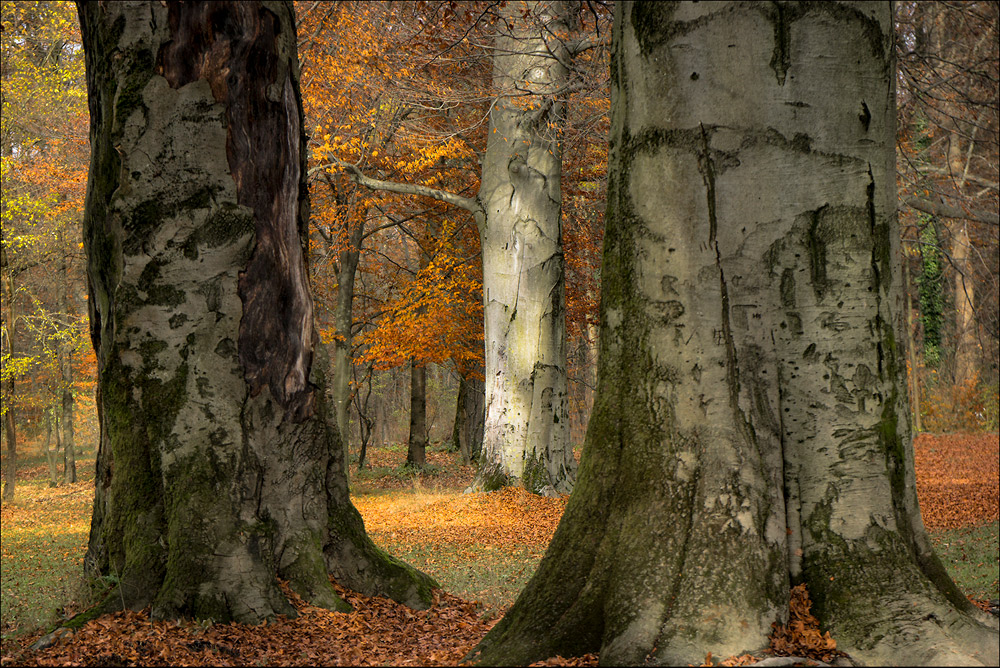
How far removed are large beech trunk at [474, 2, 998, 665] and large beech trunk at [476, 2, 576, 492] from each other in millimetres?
8935

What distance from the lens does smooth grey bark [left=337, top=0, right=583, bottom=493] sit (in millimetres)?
12305

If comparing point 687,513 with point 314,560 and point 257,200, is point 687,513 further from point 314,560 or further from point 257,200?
point 257,200

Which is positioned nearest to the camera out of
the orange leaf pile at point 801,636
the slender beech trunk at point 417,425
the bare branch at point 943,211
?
the orange leaf pile at point 801,636

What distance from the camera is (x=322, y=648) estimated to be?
13.5 ft

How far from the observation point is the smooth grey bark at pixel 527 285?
40.4ft

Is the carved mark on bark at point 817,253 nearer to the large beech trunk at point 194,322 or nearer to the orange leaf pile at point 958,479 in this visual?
the large beech trunk at point 194,322

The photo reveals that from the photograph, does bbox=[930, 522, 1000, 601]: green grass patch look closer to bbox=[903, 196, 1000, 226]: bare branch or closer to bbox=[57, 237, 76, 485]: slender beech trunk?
bbox=[903, 196, 1000, 226]: bare branch

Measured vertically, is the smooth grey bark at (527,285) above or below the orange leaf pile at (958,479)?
above

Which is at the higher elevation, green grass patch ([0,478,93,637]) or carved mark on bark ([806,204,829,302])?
carved mark on bark ([806,204,829,302])

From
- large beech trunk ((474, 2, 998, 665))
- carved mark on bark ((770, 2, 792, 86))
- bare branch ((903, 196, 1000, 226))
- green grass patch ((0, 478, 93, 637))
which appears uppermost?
bare branch ((903, 196, 1000, 226))

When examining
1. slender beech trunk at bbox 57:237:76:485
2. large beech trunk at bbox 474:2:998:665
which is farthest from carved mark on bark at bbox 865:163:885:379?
slender beech trunk at bbox 57:237:76:485

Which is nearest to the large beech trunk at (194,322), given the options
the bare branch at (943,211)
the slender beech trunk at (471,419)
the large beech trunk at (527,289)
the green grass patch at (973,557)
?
the green grass patch at (973,557)

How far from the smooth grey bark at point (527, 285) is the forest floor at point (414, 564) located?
815 millimetres

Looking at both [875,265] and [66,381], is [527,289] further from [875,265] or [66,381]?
[66,381]
